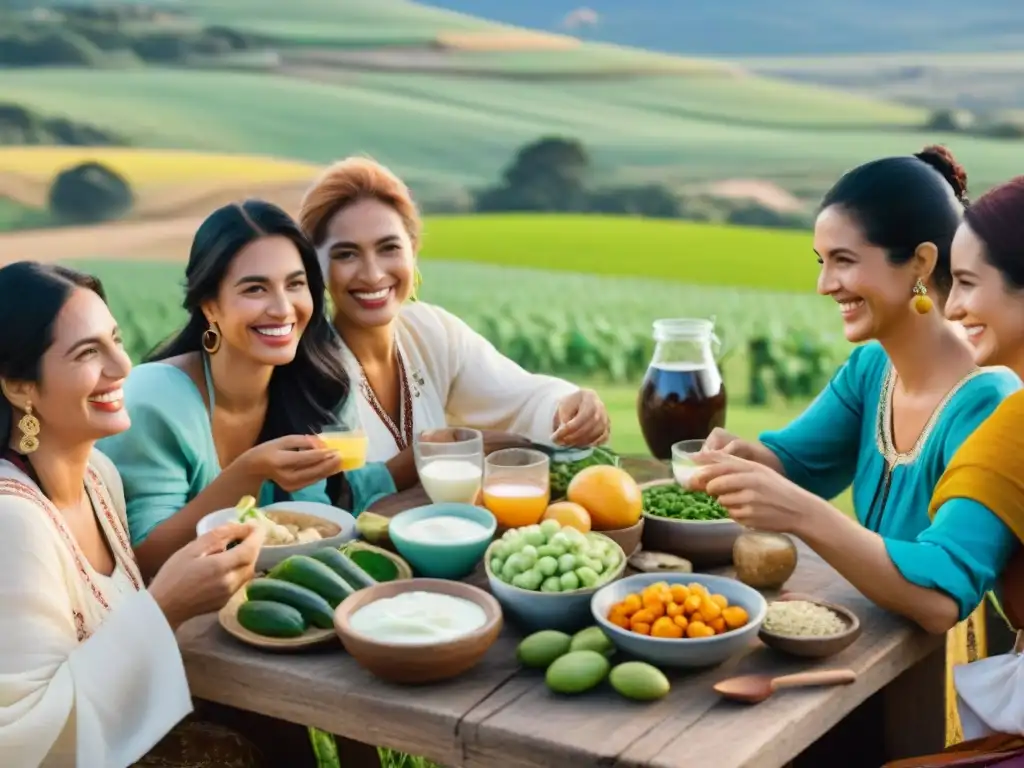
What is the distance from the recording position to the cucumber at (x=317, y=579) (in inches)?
96.3

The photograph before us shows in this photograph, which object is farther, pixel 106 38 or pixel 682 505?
pixel 106 38

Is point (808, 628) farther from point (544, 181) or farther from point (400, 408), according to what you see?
point (544, 181)

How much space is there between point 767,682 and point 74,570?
1.36m

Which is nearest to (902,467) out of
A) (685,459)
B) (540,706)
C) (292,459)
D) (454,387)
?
(685,459)

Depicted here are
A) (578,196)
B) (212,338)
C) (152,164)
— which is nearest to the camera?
(212,338)

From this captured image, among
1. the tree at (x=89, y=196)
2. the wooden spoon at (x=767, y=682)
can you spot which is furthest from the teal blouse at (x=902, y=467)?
the tree at (x=89, y=196)

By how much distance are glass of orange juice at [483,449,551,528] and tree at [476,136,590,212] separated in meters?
16.2

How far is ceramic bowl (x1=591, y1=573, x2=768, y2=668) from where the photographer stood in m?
2.16

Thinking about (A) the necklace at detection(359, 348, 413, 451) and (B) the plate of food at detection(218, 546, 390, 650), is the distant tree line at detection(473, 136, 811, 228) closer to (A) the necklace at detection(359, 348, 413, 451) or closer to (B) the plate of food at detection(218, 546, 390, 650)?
(A) the necklace at detection(359, 348, 413, 451)

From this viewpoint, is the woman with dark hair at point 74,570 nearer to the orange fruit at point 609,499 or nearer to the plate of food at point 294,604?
the plate of food at point 294,604

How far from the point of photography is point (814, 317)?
12.8 metres

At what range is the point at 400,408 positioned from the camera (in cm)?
381

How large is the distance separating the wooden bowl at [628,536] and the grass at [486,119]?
51.1ft

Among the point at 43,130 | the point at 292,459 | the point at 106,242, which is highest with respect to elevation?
the point at 43,130
